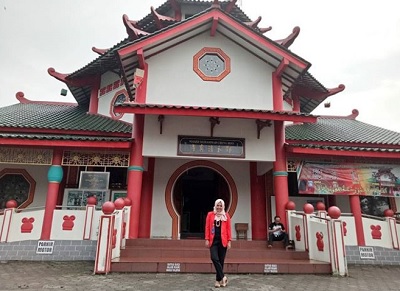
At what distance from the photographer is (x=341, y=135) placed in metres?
11.1

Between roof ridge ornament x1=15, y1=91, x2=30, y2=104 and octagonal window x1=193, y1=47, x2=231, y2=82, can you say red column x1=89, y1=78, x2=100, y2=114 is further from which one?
octagonal window x1=193, y1=47, x2=231, y2=82

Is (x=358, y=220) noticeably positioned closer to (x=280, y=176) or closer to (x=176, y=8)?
(x=280, y=176)

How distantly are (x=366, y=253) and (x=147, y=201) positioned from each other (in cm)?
637

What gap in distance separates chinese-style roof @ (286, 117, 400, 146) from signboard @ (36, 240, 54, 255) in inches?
292

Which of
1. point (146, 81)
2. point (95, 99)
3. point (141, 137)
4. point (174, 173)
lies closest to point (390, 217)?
point (174, 173)

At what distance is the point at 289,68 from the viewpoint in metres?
9.48

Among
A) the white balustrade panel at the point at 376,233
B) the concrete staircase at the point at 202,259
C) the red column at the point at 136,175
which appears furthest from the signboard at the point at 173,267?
the white balustrade panel at the point at 376,233

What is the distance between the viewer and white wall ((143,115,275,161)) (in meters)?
8.52

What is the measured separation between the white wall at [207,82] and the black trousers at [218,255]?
16.1 feet

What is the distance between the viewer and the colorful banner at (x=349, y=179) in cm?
866

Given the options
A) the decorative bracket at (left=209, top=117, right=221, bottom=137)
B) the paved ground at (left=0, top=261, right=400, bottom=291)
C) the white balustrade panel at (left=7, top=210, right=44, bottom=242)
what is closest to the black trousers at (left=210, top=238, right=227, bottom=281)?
the paved ground at (left=0, top=261, right=400, bottom=291)

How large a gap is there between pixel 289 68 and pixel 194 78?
2942 millimetres

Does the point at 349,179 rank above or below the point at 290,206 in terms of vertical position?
above

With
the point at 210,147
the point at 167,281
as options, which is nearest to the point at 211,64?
the point at 210,147
